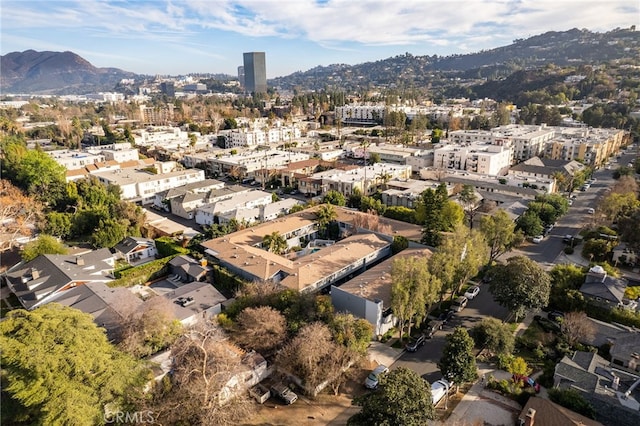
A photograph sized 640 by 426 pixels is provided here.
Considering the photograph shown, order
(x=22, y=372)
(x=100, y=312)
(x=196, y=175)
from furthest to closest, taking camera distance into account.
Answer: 1. (x=196, y=175)
2. (x=100, y=312)
3. (x=22, y=372)

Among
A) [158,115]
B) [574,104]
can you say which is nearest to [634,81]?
[574,104]

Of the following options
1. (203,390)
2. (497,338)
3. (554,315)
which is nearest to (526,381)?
(497,338)

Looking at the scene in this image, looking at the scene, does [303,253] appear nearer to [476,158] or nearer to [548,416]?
[548,416]

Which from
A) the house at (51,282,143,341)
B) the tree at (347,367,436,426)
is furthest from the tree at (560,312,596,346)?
the house at (51,282,143,341)

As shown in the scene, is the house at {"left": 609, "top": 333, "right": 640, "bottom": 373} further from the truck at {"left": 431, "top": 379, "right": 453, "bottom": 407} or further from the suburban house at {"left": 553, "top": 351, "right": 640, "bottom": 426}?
the truck at {"left": 431, "top": 379, "right": 453, "bottom": 407}

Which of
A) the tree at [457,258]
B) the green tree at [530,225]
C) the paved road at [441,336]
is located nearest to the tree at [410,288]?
the tree at [457,258]

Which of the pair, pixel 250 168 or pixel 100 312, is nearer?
Result: pixel 100 312

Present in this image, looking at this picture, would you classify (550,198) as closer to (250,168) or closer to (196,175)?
(250,168)

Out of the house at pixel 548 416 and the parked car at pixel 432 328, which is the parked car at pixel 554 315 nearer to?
the parked car at pixel 432 328
